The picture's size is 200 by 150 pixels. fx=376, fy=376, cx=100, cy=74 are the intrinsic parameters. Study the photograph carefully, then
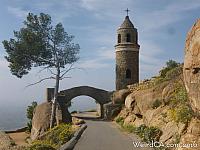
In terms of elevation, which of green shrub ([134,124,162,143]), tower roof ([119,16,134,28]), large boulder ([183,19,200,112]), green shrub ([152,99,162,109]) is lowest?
green shrub ([134,124,162,143])

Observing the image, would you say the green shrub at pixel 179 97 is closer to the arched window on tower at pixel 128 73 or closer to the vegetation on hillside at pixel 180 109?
the vegetation on hillside at pixel 180 109

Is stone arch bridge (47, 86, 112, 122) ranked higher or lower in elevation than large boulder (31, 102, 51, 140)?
higher

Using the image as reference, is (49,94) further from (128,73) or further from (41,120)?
(128,73)

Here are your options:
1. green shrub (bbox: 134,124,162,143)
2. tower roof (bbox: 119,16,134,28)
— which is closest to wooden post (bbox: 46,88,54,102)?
tower roof (bbox: 119,16,134,28)

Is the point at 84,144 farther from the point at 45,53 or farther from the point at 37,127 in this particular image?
the point at 45,53

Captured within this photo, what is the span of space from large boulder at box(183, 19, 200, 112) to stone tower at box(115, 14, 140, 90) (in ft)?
105

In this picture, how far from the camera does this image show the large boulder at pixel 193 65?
1188 cm

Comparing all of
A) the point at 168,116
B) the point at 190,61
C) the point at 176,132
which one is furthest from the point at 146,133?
the point at 190,61

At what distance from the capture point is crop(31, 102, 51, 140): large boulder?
36200 mm

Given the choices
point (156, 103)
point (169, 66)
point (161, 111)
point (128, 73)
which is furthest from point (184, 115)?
point (128, 73)

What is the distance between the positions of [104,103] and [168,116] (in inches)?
1015

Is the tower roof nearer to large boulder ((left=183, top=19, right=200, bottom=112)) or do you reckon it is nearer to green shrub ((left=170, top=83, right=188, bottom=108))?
green shrub ((left=170, top=83, right=188, bottom=108))

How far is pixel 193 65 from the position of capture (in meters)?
12.1

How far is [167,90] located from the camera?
837 inches
